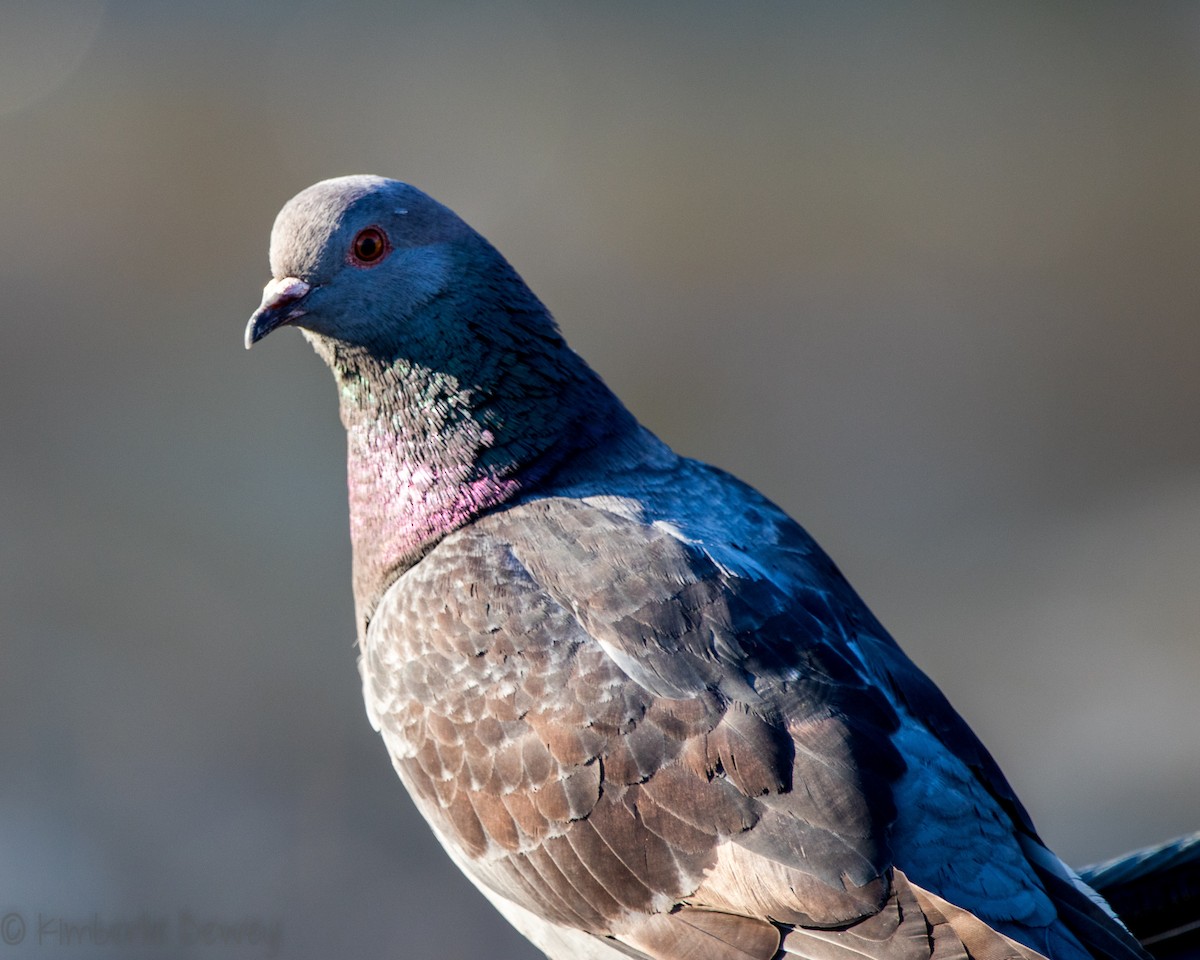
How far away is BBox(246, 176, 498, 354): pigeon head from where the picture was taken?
3396 millimetres

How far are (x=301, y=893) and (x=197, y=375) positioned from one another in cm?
509

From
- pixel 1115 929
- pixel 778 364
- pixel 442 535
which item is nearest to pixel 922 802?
pixel 1115 929

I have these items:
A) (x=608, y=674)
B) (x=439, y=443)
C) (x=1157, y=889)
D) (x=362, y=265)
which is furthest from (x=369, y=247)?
(x=1157, y=889)

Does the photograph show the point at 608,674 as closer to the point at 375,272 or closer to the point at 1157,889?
the point at 375,272

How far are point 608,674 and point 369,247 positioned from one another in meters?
1.28

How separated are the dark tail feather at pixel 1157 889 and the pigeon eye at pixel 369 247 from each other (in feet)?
7.38

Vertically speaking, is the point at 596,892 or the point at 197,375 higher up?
the point at 197,375

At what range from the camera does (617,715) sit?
9.40 ft

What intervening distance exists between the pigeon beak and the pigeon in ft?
0.05

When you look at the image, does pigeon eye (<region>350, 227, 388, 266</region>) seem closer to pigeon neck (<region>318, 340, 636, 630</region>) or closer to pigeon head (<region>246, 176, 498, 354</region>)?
pigeon head (<region>246, 176, 498, 354</region>)

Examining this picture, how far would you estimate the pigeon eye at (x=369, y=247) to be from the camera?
3422 millimetres

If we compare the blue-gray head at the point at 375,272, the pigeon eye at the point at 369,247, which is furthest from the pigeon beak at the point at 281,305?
the pigeon eye at the point at 369,247

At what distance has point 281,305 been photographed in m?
3.40

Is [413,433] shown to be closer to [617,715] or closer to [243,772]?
[617,715]
